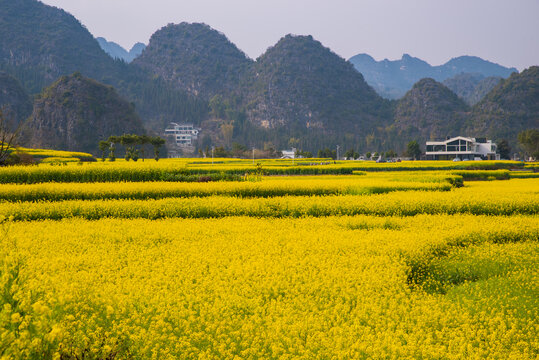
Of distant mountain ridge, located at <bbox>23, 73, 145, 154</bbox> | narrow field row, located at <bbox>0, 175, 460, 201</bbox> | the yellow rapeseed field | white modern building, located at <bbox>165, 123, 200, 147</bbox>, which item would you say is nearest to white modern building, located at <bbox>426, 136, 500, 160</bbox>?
narrow field row, located at <bbox>0, 175, 460, 201</bbox>

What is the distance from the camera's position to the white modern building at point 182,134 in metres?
182

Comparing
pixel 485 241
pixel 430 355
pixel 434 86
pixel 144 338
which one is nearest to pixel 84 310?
pixel 144 338

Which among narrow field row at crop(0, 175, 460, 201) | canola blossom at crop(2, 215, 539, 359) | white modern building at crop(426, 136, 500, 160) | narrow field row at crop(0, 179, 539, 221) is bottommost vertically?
canola blossom at crop(2, 215, 539, 359)

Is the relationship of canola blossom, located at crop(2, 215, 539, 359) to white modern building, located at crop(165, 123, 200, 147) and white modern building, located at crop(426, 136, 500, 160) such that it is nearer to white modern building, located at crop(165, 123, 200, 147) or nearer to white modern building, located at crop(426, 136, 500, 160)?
white modern building, located at crop(426, 136, 500, 160)

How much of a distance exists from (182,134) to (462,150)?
122 metres

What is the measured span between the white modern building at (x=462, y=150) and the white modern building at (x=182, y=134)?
357 feet

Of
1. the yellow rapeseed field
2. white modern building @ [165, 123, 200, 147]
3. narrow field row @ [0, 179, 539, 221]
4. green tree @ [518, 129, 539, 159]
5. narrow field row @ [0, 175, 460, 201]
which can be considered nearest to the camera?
the yellow rapeseed field

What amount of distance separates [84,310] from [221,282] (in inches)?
91.8

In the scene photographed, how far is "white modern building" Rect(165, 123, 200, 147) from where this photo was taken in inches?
7172

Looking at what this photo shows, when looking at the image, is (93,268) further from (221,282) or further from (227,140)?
(227,140)

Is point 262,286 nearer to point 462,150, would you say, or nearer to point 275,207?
point 275,207

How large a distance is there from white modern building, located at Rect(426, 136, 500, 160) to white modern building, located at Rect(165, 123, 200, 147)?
109 m

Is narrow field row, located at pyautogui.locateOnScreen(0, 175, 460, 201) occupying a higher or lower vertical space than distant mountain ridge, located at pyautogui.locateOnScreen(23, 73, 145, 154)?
lower

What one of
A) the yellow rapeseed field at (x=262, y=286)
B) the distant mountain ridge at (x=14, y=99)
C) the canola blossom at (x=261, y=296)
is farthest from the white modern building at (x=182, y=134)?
A: the canola blossom at (x=261, y=296)
